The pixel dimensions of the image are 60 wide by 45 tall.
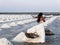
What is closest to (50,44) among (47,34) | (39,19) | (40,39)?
(40,39)

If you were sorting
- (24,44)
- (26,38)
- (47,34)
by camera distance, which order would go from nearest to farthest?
(24,44)
(26,38)
(47,34)

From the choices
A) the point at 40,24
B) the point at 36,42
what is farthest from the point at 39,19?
the point at 36,42

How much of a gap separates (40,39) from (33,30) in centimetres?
74

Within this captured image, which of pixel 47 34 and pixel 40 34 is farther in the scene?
pixel 47 34

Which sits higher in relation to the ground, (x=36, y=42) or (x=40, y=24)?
(x=40, y=24)

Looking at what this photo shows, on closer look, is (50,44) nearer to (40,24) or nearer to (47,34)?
(40,24)

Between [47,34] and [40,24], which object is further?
[47,34]

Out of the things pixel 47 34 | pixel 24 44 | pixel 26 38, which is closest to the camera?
pixel 24 44

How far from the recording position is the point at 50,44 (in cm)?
1387

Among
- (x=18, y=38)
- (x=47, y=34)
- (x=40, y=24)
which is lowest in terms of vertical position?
(x=47, y=34)

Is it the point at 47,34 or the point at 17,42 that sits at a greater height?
the point at 17,42

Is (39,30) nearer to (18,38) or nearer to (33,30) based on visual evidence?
(33,30)

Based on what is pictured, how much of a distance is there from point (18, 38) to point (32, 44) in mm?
1518

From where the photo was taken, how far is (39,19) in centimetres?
1445
